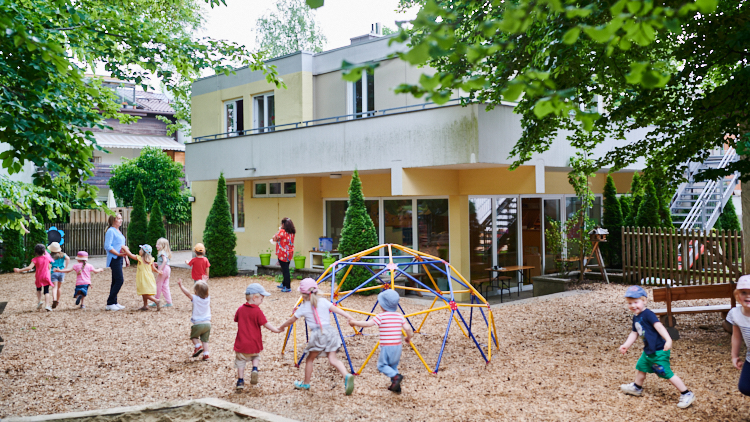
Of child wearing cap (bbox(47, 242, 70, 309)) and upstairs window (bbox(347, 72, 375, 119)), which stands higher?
upstairs window (bbox(347, 72, 375, 119))

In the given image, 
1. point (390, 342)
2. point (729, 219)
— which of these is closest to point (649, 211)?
point (729, 219)

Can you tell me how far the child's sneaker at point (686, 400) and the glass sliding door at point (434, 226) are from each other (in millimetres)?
9541

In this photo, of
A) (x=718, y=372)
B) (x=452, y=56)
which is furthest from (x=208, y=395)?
(x=718, y=372)

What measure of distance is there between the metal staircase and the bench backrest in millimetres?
7654

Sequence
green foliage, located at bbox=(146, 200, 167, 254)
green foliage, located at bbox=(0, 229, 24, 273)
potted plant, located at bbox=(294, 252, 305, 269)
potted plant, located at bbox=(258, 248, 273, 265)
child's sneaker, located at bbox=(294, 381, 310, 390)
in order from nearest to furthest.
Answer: child's sneaker, located at bbox=(294, 381, 310, 390) → potted plant, located at bbox=(294, 252, 305, 269) → potted plant, located at bbox=(258, 248, 273, 265) → green foliage, located at bbox=(0, 229, 24, 273) → green foliage, located at bbox=(146, 200, 167, 254)

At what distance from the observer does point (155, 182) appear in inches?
1251

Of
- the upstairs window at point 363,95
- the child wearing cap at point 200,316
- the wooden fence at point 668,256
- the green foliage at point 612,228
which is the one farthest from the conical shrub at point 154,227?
the wooden fence at point 668,256

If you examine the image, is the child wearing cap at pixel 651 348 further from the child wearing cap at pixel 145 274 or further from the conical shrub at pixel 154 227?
the conical shrub at pixel 154 227

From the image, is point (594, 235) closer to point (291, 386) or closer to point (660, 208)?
point (660, 208)

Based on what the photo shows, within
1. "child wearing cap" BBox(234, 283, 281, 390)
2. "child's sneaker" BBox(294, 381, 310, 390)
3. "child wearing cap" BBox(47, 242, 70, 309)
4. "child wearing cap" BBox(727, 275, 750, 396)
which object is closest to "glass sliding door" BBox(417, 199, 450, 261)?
"child wearing cap" BBox(47, 242, 70, 309)

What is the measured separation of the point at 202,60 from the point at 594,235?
10752mm

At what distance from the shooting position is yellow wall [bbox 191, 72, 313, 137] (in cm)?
1800

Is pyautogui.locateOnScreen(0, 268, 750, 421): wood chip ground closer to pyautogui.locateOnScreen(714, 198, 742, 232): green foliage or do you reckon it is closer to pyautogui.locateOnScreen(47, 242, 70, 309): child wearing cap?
pyautogui.locateOnScreen(47, 242, 70, 309): child wearing cap

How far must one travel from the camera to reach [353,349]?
29.2ft
